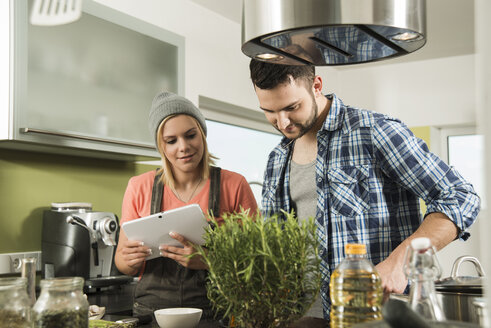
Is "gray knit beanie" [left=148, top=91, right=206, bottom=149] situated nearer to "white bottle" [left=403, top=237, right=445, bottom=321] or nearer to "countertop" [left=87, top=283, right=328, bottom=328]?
"countertop" [left=87, top=283, right=328, bottom=328]

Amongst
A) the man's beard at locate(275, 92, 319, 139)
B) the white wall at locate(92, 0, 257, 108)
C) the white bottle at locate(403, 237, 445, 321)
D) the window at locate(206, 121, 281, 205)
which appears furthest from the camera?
the window at locate(206, 121, 281, 205)

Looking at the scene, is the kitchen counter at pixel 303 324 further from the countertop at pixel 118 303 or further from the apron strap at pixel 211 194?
the apron strap at pixel 211 194

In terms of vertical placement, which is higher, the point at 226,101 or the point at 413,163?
the point at 226,101

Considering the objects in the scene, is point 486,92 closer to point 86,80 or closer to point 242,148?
point 86,80

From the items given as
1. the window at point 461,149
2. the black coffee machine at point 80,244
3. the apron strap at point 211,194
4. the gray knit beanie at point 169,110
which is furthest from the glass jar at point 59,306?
the window at point 461,149

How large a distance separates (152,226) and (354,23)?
0.95 meters

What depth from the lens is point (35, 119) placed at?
2.13m

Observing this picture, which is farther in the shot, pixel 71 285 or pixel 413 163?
pixel 413 163

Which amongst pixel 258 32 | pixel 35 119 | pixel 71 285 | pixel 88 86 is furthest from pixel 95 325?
pixel 88 86

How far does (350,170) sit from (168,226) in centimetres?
57

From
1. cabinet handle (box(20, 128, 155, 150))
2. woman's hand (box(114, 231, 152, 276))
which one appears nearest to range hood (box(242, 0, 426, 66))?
woman's hand (box(114, 231, 152, 276))

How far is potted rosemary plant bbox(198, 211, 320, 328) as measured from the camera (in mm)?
854

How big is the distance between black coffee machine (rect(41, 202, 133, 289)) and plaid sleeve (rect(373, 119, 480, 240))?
1278mm

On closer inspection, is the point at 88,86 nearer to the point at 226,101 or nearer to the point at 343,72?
the point at 226,101
